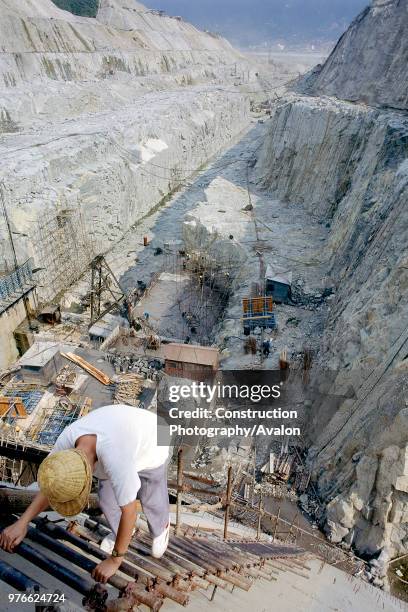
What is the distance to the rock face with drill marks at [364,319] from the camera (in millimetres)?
9109

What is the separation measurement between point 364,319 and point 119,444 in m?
10.1

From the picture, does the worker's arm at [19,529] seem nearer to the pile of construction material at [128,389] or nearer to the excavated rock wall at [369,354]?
the excavated rock wall at [369,354]

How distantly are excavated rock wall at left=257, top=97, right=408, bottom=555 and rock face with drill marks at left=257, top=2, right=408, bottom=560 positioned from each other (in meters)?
0.03

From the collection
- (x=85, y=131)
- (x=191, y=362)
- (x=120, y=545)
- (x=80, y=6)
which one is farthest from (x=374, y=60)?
(x=80, y=6)

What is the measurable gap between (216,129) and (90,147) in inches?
804

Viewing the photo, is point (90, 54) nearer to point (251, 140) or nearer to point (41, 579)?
point (251, 140)

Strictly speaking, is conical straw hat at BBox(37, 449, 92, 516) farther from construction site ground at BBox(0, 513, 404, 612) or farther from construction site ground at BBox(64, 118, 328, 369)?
construction site ground at BBox(64, 118, 328, 369)

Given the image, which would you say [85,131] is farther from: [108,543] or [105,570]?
[105,570]

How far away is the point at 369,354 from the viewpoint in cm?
1103

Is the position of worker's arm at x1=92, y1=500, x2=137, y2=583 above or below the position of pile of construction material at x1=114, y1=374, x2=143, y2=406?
above

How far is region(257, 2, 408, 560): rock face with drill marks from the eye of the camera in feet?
29.9

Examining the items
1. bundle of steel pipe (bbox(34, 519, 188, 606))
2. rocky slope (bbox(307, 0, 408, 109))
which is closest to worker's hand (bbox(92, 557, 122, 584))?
bundle of steel pipe (bbox(34, 519, 188, 606))

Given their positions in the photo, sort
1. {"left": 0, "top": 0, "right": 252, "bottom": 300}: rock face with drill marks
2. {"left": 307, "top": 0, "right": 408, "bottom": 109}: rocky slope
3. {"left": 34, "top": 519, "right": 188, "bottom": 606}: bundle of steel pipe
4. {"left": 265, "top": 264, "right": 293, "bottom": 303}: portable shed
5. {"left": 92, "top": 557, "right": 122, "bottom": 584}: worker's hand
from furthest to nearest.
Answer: {"left": 307, "top": 0, "right": 408, "bottom": 109}: rocky slope
{"left": 0, "top": 0, "right": 252, "bottom": 300}: rock face with drill marks
{"left": 265, "top": 264, "right": 293, "bottom": 303}: portable shed
{"left": 34, "top": 519, "right": 188, "bottom": 606}: bundle of steel pipe
{"left": 92, "top": 557, "right": 122, "bottom": 584}: worker's hand

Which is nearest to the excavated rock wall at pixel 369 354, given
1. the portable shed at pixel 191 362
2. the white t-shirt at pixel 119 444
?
the portable shed at pixel 191 362
